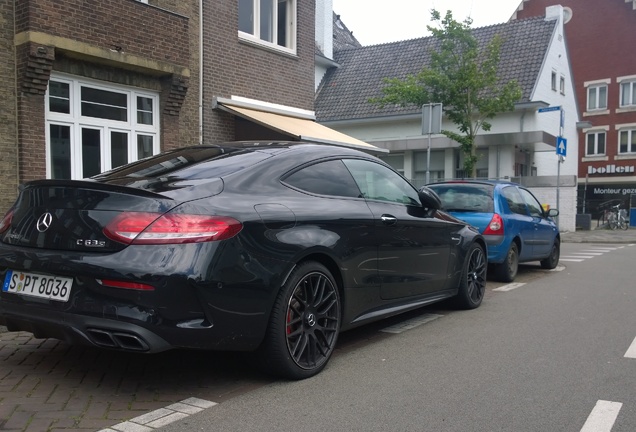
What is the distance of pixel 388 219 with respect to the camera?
5.37 metres

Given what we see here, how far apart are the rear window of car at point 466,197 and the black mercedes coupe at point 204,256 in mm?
4650

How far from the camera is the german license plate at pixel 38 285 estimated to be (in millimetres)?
3807

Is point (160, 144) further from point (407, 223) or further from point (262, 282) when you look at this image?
point (262, 282)

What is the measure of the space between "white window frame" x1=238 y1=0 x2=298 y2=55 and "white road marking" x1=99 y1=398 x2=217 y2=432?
10416 millimetres

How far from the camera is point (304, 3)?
48.3 ft

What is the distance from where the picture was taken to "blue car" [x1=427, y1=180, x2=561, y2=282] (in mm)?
9211

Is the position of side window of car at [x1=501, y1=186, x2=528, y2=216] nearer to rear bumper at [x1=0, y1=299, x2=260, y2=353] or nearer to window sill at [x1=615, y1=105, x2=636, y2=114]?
rear bumper at [x1=0, y1=299, x2=260, y2=353]

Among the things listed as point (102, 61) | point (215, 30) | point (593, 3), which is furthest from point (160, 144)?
point (593, 3)

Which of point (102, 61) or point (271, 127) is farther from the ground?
point (102, 61)

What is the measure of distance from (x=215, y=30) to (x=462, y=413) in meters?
10.3

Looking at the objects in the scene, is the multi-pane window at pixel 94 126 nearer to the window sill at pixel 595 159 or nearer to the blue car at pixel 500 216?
the blue car at pixel 500 216

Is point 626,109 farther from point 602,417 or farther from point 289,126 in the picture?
point 602,417

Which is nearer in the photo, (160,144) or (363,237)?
(363,237)

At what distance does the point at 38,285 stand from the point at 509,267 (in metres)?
7.27
